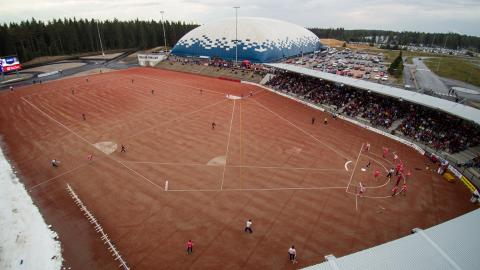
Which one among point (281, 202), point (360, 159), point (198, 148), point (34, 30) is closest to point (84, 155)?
point (198, 148)

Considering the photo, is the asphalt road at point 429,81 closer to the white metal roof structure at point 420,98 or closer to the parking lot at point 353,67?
the parking lot at point 353,67

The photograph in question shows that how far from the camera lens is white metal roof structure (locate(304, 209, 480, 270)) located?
41.1 ft

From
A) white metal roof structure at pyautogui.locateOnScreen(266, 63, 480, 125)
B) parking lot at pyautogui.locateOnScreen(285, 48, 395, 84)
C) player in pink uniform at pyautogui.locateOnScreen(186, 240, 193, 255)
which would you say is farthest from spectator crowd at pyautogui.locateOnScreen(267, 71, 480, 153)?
player in pink uniform at pyautogui.locateOnScreen(186, 240, 193, 255)

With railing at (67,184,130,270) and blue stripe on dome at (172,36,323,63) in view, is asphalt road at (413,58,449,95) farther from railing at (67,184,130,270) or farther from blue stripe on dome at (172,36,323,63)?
railing at (67,184,130,270)

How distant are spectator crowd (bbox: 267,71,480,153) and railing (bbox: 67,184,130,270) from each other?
34.3 m

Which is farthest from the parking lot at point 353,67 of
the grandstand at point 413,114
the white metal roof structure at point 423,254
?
the white metal roof structure at point 423,254

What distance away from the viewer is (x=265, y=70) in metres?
67.2

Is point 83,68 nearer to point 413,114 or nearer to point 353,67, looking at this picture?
point 353,67

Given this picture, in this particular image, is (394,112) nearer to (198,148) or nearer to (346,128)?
(346,128)

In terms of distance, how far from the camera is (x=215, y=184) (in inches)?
991

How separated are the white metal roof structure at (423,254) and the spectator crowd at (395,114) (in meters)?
21.4

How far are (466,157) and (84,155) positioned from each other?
137 ft

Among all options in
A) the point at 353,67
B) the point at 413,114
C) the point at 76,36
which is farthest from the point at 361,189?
the point at 76,36

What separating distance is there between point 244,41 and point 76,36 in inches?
2513
